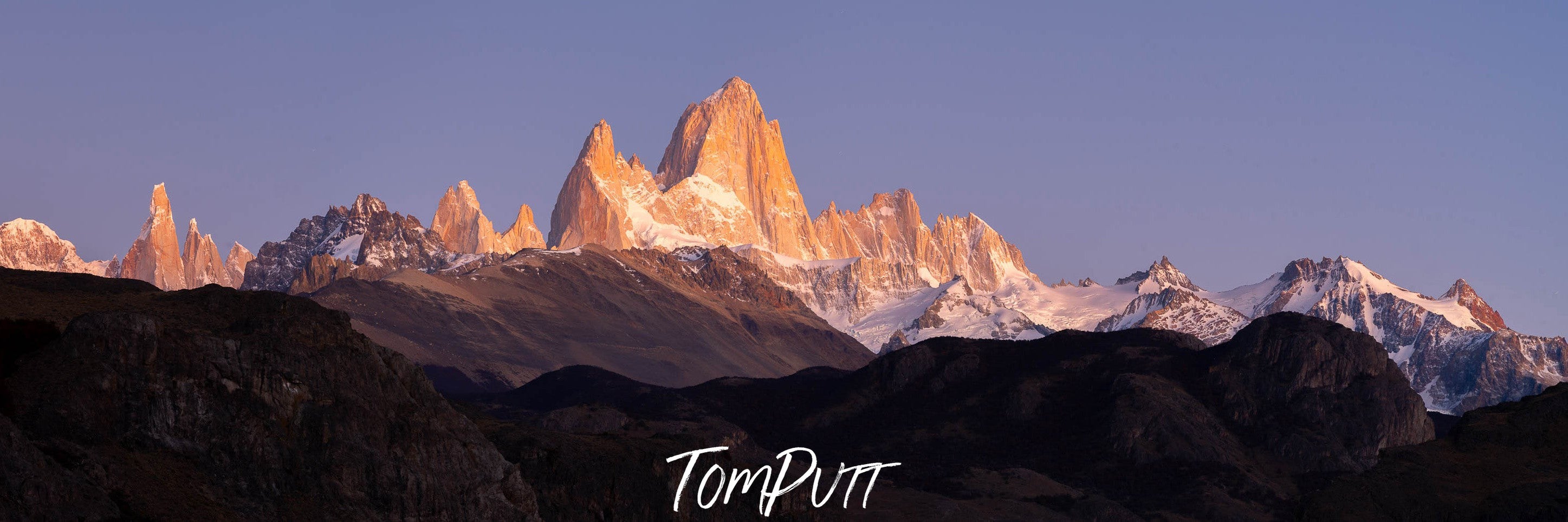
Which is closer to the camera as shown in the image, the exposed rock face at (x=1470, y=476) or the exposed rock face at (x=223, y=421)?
the exposed rock face at (x=223, y=421)

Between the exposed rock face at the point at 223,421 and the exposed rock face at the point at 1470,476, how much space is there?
8058cm

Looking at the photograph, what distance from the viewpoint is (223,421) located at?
161 m

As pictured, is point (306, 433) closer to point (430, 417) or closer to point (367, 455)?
point (367, 455)

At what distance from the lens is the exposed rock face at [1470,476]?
169125 millimetres

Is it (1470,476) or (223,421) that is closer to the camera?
(223,421)

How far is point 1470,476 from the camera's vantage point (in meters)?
183

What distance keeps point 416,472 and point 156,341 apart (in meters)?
26.4

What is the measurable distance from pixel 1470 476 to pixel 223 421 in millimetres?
115874

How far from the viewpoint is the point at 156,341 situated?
161m

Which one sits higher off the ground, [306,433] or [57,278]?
[57,278]

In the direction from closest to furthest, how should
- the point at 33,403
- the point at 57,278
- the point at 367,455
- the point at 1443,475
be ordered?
the point at 33,403, the point at 367,455, the point at 1443,475, the point at 57,278

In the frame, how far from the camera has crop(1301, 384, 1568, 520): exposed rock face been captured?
169125 mm

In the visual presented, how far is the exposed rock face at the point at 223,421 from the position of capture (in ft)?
471

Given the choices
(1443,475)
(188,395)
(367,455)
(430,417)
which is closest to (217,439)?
(188,395)
